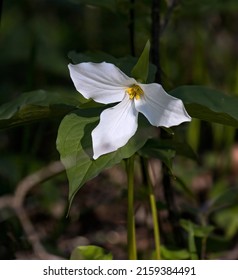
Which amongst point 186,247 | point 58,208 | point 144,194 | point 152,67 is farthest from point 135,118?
point 58,208

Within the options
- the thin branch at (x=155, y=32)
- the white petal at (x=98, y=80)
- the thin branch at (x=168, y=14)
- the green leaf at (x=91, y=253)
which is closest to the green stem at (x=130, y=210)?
the green leaf at (x=91, y=253)

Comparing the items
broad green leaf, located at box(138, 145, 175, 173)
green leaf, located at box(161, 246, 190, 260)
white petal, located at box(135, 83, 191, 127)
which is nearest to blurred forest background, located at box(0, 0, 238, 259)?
green leaf, located at box(161, 246, 190, 260)

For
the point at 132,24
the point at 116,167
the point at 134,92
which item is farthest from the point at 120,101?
the point at 116,167

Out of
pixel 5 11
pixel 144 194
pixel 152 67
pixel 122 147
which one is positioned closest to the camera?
pixel 122 147

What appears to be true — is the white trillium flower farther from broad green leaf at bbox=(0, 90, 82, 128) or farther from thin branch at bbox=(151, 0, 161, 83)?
thin branch at bbox=(151, 0, 161, 83)

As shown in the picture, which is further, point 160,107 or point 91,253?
point 91,253

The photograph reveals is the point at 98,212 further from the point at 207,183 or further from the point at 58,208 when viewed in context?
the point at 207,183

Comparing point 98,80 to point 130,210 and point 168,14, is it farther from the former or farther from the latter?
point 168,14
